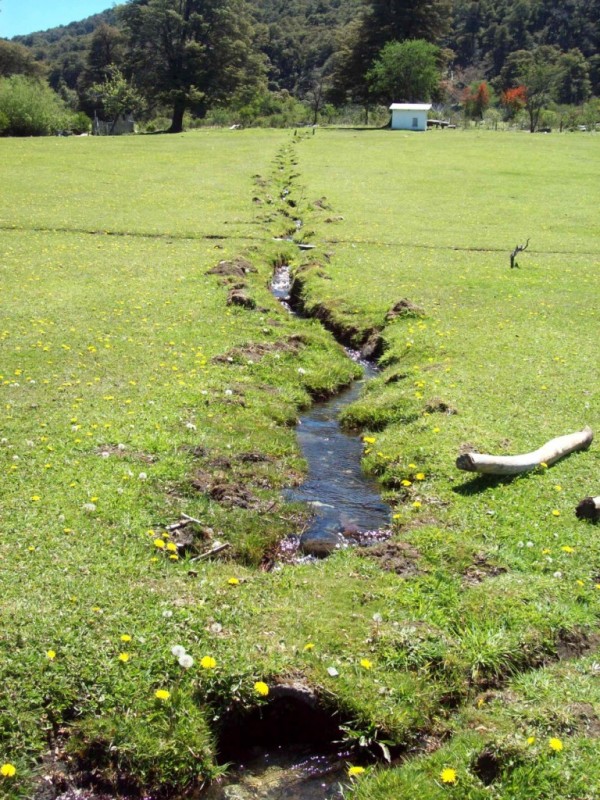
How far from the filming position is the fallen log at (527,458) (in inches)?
370

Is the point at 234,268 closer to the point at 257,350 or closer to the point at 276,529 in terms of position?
the point at 257,350

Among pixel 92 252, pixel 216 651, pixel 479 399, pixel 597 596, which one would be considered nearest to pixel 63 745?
pixel 216 651

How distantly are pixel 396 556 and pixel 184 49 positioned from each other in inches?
3546

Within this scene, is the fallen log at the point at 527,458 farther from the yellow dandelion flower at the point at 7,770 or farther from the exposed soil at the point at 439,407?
the yellow dandelion flower at the point at 7,770

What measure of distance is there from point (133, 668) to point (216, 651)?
0.78 m

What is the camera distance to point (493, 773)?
5.60 metres

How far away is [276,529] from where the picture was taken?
9352mm

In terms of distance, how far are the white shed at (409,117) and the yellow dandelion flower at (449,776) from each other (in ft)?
298

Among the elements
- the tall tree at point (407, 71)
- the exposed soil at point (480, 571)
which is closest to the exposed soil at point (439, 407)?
the exposed soil at point (480, 571)

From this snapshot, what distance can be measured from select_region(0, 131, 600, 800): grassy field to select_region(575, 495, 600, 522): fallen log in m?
0.16

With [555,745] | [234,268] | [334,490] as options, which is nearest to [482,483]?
[334,490]

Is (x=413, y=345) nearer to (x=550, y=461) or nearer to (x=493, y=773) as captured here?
(x=550, y=461)

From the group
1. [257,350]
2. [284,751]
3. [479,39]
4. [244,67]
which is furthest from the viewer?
[479,39]

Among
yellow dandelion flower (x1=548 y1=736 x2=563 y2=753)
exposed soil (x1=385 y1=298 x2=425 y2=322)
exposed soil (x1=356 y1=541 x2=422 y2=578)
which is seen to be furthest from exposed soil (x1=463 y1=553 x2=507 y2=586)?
exposed soil (x1=385 y1=298 x2=425 y2=322)
